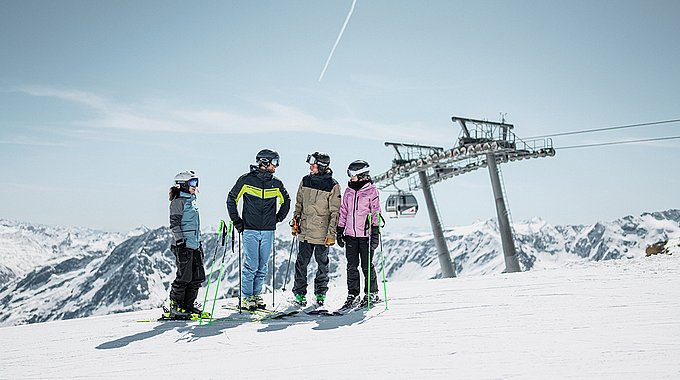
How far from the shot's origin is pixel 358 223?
26.2 feet

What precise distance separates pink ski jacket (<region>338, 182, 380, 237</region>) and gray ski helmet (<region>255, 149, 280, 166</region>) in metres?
1.35

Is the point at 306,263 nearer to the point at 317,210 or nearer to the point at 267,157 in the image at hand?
the point at 317,210

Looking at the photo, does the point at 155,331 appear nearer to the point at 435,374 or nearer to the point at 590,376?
the point at 435,374

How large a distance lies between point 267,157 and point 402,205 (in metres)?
19.9

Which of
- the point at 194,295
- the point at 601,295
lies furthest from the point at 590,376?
the point at 194,295

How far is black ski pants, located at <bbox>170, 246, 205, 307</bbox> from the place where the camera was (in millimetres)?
7562

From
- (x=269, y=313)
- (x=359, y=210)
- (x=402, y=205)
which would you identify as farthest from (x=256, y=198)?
(x=402, y=205)

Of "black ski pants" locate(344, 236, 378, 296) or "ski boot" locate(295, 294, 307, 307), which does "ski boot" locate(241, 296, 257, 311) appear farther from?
"black ski pants" locate(344, 236, 378, 296)

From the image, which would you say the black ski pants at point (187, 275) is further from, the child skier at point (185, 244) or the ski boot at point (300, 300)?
the ski boot at point (300, 300)

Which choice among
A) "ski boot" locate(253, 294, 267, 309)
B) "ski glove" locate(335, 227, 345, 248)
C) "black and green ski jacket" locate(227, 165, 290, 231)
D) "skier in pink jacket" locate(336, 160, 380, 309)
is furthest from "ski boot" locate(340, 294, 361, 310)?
"black and green ski jacket" locate(227, 165, 290, 231)

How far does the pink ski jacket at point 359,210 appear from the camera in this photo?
7996 mm

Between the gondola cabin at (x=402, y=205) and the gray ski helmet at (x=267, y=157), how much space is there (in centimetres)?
1958

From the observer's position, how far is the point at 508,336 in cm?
536

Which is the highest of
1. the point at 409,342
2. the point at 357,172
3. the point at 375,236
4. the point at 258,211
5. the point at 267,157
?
the point at 267,157
